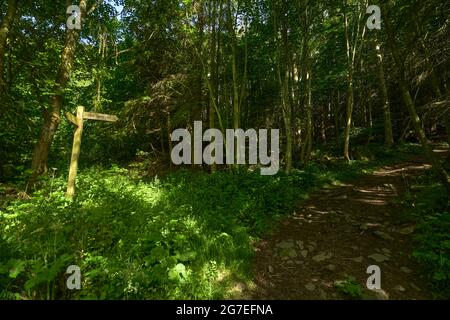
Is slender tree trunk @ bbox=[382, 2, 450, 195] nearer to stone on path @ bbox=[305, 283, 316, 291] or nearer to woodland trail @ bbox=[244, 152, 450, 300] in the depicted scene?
woodland trail @ bbox=[244, 152, 450, 300]

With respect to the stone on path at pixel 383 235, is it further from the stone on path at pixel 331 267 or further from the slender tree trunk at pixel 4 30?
the slender tree trunk at pixel 4 30

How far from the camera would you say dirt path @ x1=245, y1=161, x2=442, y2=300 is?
482 cm

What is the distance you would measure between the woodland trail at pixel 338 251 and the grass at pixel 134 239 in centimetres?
49

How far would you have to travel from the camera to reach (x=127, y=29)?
1575 centimetres

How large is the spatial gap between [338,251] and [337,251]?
0.02 m

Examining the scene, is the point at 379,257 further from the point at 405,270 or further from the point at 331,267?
the point at 331,267

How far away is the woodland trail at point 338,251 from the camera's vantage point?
4809 mm

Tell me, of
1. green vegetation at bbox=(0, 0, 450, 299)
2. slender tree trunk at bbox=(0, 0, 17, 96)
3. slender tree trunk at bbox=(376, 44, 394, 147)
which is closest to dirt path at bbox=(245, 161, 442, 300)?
green vegetation at bbox=(0, 0, 450, 299)

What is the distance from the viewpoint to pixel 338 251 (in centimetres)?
605

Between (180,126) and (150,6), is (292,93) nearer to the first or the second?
(180,126)
